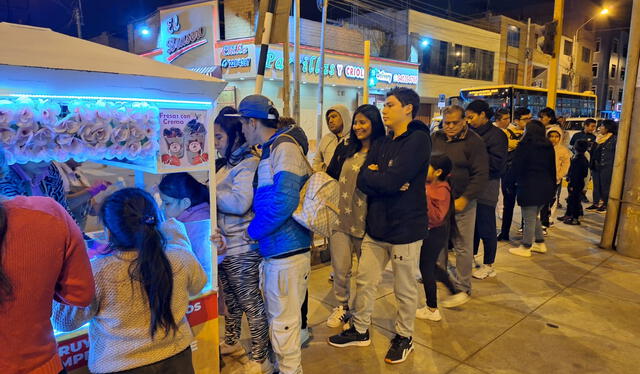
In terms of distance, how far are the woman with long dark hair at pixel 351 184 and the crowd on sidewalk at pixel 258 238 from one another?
12mm

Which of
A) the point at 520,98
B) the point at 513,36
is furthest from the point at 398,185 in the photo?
the point at 513,36

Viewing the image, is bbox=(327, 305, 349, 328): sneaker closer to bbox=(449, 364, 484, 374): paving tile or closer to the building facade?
bbox=(449, 364, 484, 374): paving tile

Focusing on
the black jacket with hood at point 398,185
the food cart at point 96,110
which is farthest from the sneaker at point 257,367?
the black jacket with hood at point 398,185

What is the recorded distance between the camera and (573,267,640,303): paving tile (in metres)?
4.50

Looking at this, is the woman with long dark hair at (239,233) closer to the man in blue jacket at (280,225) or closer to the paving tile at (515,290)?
the man in blue jacket at (280,225)

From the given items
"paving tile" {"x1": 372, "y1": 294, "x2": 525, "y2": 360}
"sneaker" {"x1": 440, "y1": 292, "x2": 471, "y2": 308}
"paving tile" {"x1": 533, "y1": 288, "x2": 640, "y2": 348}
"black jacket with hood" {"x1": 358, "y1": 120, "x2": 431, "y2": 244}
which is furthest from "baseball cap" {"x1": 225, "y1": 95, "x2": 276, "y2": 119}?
"paving tile" {"x1": 533, "y1": 288, "x2": 640, "y2": 348}

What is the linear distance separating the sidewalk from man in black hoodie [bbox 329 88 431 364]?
0.31m

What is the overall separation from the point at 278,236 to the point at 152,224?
2.99 feet

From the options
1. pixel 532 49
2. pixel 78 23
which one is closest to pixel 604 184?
pixel 78 23

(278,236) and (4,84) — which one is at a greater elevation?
(4,84)

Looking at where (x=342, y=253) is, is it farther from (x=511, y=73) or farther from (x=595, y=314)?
(x=511, y=73)

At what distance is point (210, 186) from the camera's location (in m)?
2.46

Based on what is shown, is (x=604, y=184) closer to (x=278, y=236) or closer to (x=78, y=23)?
(x=278, y=236)

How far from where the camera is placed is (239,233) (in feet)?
8.94
